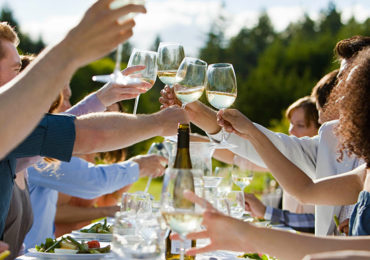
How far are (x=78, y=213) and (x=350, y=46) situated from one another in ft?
8.59

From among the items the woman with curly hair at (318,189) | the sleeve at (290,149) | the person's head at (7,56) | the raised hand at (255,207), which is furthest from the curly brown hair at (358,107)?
the raised hand at (255,207)

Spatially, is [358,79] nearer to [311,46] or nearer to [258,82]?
[258,82]

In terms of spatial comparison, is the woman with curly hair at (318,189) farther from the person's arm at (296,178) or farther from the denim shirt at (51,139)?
the denim shirt at (51,139)

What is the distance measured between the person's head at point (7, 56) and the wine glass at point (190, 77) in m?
1.05

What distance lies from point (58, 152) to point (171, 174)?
0.72 metres

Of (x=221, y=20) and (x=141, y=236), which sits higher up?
(x=221, y=20)

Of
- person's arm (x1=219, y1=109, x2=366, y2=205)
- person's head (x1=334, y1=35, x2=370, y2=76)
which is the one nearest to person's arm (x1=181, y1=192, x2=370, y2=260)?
person's arm (x1=219, y1=109, x2=366, y2=205)

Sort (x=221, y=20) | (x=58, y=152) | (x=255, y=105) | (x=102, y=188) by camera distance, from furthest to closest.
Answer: (x=221, y=20) → (x=255, y=105) → (x=102, y=188) → (x=58, y=152)

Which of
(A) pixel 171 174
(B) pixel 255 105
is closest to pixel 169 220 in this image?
(A) pixel 171 174

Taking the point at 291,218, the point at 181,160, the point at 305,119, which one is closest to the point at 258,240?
the point at 181,160

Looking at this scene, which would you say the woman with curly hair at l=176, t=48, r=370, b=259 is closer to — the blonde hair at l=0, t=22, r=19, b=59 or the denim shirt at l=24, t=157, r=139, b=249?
the blonde hair at l=0, t=22, r=19, b=59

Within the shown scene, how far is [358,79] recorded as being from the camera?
2027 mm

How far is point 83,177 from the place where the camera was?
381 centimetres

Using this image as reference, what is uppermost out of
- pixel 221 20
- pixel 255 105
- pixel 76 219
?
pixel 221 20
